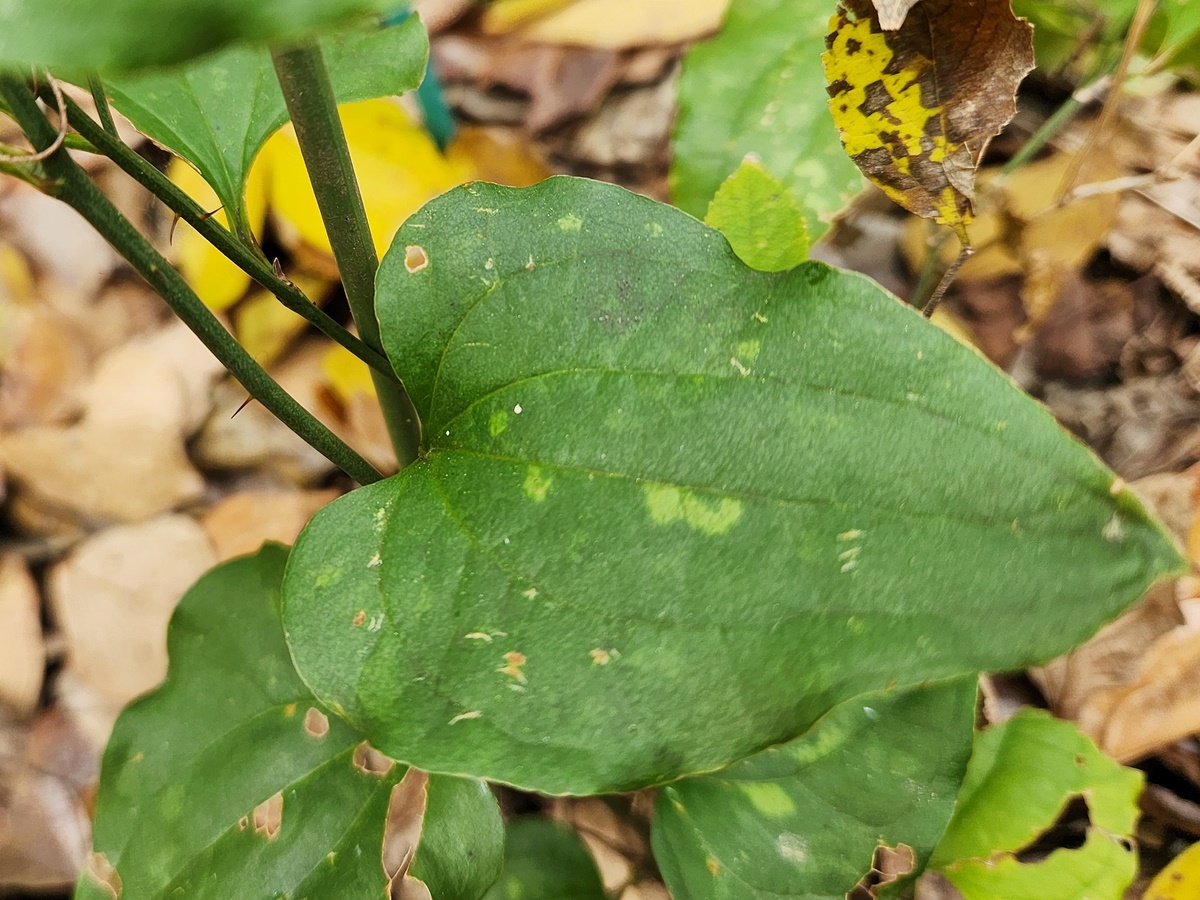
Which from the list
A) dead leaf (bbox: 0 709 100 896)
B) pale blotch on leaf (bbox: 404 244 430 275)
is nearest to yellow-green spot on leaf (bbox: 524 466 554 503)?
pale blotch on leaf (bbox: 404 244 430 275)

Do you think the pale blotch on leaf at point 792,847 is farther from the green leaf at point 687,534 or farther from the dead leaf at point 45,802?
the dead leaf at point 45,802

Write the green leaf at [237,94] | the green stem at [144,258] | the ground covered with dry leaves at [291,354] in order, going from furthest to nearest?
the ground covered with dry leaves at [291,354], the green leaf at [237,94], the green stem at [144,258]

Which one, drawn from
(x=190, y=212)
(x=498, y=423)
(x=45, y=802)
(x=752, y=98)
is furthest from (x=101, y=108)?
(x=45, y=802)

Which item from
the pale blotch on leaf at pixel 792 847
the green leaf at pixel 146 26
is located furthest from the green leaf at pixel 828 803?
the green leaf at pixel 146 26

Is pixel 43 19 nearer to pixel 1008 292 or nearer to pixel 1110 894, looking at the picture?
pixel 1110 894

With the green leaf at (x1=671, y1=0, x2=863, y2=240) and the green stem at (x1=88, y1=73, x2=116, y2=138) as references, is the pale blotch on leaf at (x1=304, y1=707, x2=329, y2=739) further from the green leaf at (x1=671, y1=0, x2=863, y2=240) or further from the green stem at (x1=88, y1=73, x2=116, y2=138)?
the green leaf at (x1=671, y1=0, x2=863, y2=240)
